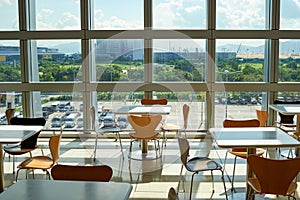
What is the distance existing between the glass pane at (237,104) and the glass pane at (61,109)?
290 centimetres

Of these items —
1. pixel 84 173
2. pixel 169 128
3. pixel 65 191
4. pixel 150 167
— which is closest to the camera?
pixel 65 191

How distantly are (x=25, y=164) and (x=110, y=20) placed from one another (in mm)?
4081

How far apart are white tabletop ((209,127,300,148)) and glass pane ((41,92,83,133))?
4.08 metres

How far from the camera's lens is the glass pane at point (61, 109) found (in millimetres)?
7613

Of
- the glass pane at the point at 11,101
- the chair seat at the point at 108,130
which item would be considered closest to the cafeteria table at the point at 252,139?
the chair seat at the point at 108,130

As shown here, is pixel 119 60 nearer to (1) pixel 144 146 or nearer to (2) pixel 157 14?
(2) pixel 157 14

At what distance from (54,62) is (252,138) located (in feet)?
16.8

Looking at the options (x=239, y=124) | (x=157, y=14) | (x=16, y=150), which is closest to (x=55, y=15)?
(x=157, y=14)

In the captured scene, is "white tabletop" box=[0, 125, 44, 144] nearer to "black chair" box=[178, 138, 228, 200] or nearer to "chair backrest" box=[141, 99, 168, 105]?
"black chair" box=[178, 138, 228, 200]

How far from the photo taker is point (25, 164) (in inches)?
167

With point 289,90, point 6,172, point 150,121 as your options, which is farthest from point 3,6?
point 289,90

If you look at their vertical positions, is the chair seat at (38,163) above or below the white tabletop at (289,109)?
below

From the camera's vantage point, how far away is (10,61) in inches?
299

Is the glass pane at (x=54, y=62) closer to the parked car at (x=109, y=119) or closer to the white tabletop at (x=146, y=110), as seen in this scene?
the parked car at (x=109, y=119)
